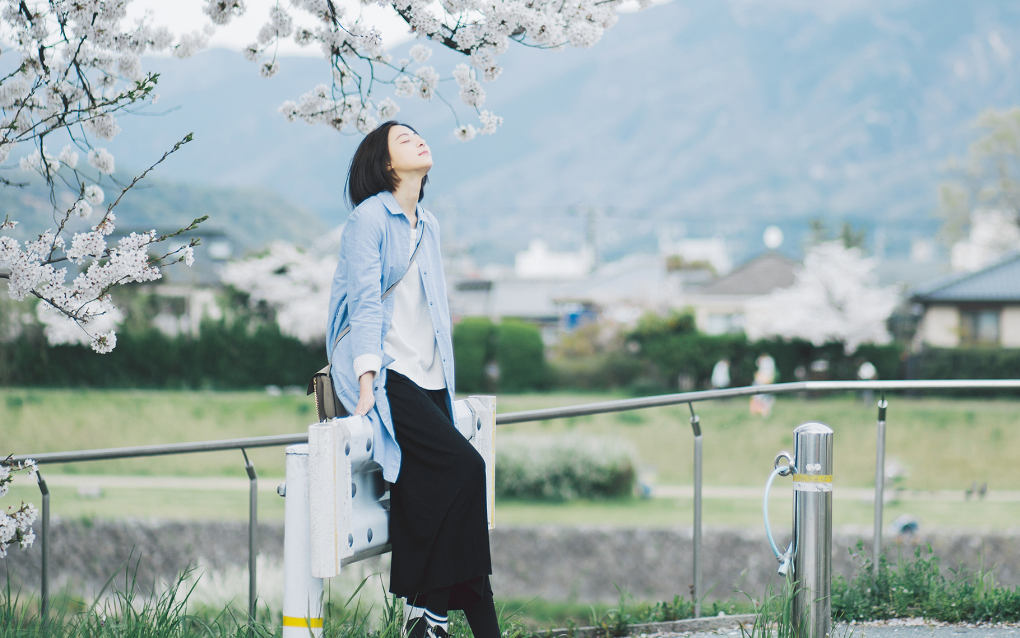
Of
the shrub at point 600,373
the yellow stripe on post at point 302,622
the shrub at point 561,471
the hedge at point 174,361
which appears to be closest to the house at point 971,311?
the shrub at point 600,373

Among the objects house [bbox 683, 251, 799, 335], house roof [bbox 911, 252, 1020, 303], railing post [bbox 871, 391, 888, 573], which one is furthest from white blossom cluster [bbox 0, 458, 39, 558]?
house [bbox 683, 251, 799, 335]

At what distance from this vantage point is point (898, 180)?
186 metres

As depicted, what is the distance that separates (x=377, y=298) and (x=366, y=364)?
18 cm

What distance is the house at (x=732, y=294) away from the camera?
40.2m

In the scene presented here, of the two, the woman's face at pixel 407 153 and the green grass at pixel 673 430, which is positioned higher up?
the woman's face at pixel 407 153

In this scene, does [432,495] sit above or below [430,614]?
above

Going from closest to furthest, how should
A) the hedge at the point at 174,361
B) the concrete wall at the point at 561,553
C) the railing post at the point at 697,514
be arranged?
the railing post at the point at 697,514 → the concrete wall at the point at 561,553 → the hedge at the point at 174,361

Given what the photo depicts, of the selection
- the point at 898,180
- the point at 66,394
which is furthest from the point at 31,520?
the point at 898,180

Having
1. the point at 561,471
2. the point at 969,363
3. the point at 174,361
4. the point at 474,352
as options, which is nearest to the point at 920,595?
the point at 561,471

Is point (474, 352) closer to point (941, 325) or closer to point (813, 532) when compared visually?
point (941, 325)

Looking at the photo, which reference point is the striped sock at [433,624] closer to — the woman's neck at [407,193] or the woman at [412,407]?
the woman at [412,407]

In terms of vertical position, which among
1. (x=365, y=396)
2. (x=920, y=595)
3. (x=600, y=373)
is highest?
(x=365, y=396)

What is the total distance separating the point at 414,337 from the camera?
100 inches

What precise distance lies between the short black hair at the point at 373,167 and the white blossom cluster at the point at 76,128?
1.72 ft
